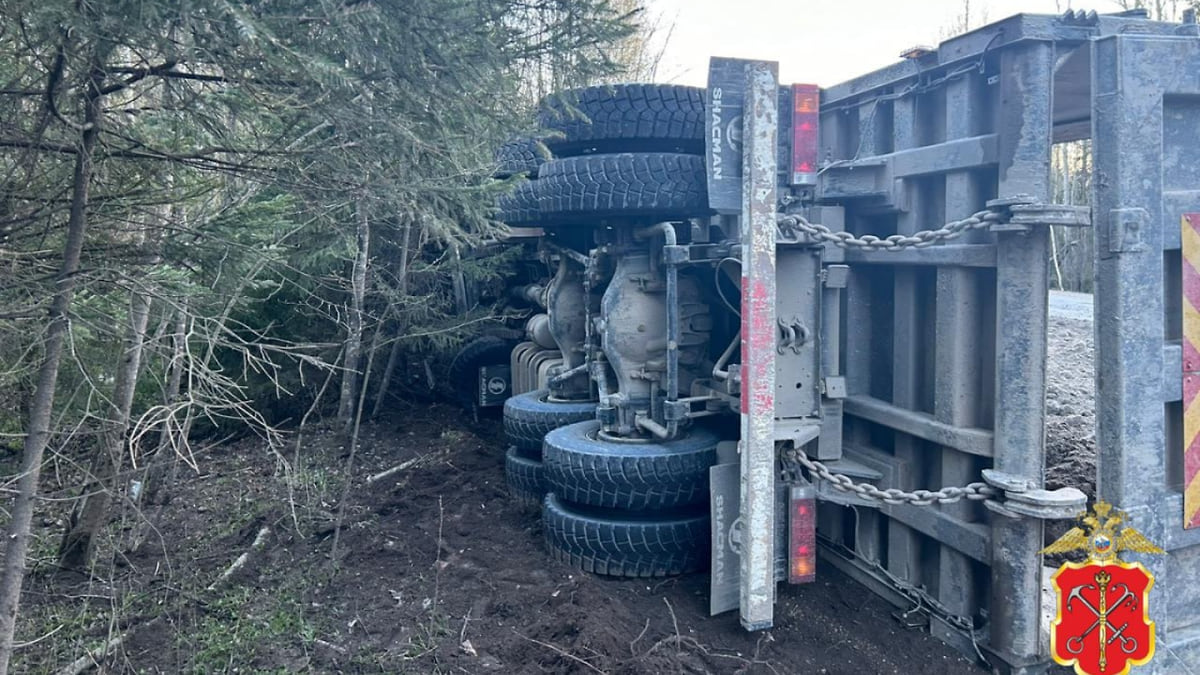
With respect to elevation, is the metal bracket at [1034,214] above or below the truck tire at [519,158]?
below

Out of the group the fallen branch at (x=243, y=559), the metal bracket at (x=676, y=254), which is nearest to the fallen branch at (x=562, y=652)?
the fallen branch at (x=243, y=559)

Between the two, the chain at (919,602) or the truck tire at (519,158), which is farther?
the truck tire at (519,158)

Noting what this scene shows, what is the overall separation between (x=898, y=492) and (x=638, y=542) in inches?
49.3

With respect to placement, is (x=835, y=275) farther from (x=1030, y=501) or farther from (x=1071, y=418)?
(x=1071, y=418)

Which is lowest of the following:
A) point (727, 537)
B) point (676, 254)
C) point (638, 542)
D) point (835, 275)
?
point (638, 542)

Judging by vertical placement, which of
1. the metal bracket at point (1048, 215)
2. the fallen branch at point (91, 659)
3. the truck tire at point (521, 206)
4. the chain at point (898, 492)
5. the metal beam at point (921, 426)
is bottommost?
the fallen branch at point (91, 659)

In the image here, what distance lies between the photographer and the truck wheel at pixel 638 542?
3973 millimetres

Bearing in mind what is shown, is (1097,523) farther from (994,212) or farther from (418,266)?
(418,266)

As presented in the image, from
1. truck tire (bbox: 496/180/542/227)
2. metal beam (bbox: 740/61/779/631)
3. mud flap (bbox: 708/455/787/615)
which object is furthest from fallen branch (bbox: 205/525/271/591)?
metal beam (bbox: 740/61/779/631)

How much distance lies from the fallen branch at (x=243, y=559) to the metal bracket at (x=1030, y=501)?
11.8 feet

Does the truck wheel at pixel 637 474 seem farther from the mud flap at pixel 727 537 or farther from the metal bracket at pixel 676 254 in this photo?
the metal bracket at pixel 676 254

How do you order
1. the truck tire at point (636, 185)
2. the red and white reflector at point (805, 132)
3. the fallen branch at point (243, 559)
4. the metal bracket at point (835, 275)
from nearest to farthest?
1. the red and white reflector at point (805, 132)
2. the metal bracket at point (835, 275)
3. the truck tire at point (636, 185)
4. the fallen branch at point (243, 559)

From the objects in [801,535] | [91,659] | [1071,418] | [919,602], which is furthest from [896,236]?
[91,659]

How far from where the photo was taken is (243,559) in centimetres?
450
